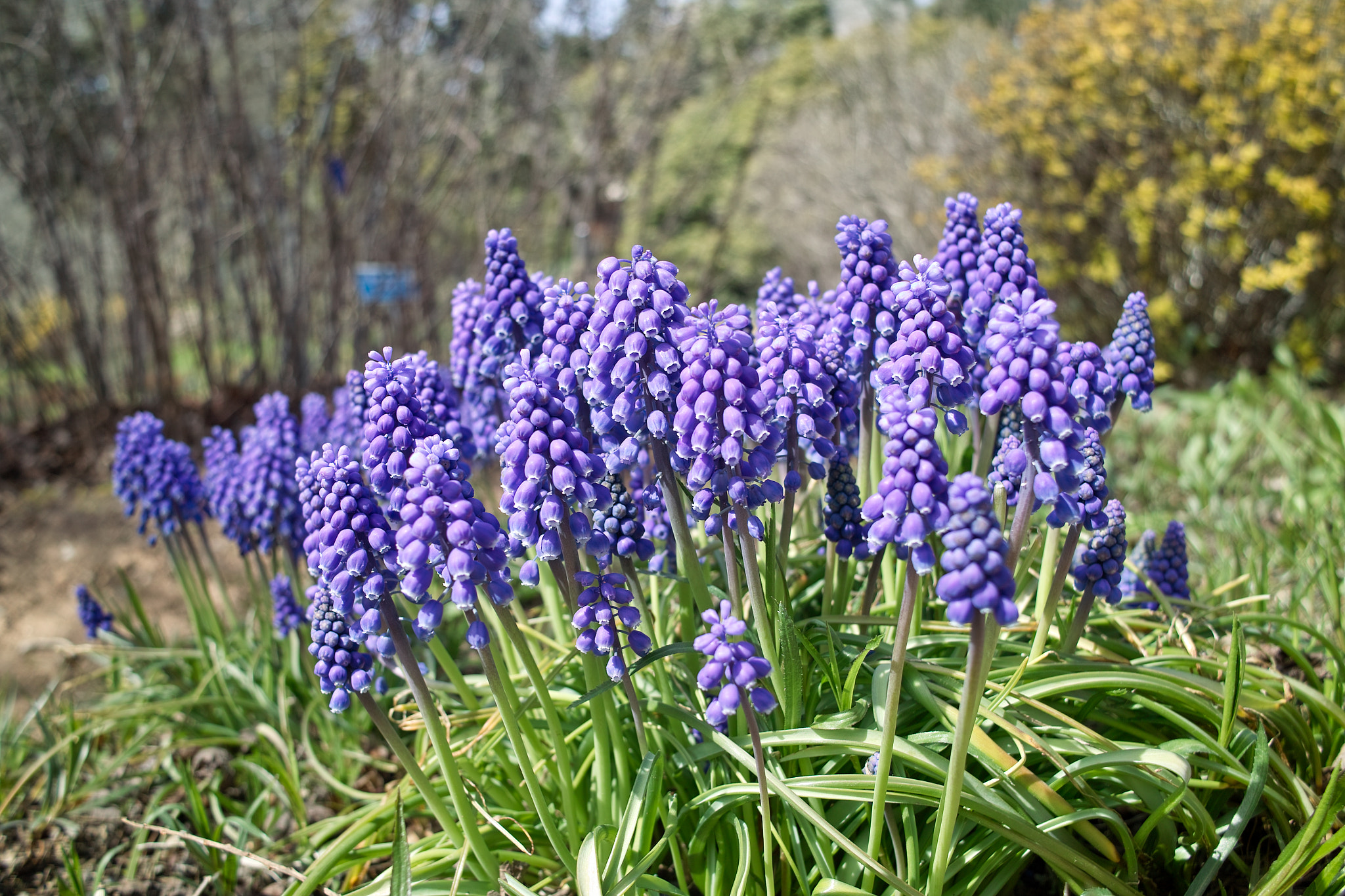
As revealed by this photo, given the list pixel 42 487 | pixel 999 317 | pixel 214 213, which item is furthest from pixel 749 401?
pixel 42 487

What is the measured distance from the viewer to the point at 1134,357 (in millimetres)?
2895

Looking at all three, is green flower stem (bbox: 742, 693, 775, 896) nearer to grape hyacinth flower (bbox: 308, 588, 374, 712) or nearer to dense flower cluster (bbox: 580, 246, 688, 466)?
dense flower cluster (bbox: 580, 246, 688, 466)

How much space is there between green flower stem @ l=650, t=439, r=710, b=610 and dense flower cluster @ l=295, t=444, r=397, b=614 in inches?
29.4

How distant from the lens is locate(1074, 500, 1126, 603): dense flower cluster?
2.79 metres

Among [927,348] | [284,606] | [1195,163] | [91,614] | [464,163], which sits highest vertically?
[464,163]

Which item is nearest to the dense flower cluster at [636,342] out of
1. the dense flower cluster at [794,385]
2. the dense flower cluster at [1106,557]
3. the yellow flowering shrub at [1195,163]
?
the dense flower cluster at [794,385]

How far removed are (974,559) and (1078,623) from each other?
125 cm

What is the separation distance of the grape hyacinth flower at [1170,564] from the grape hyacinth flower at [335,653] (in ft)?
9.38

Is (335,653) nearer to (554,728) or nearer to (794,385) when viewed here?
(554,728)

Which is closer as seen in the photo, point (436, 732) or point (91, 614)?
point (436, 732)

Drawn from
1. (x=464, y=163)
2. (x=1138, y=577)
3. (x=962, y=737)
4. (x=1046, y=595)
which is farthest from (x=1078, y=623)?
(x=464, y=163)

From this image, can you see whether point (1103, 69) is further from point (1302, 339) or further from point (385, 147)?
point (385, 147)

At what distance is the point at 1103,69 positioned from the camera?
898 centimetres

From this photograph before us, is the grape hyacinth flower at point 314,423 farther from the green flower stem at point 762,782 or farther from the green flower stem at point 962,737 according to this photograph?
the green flower stem at point 962,737
